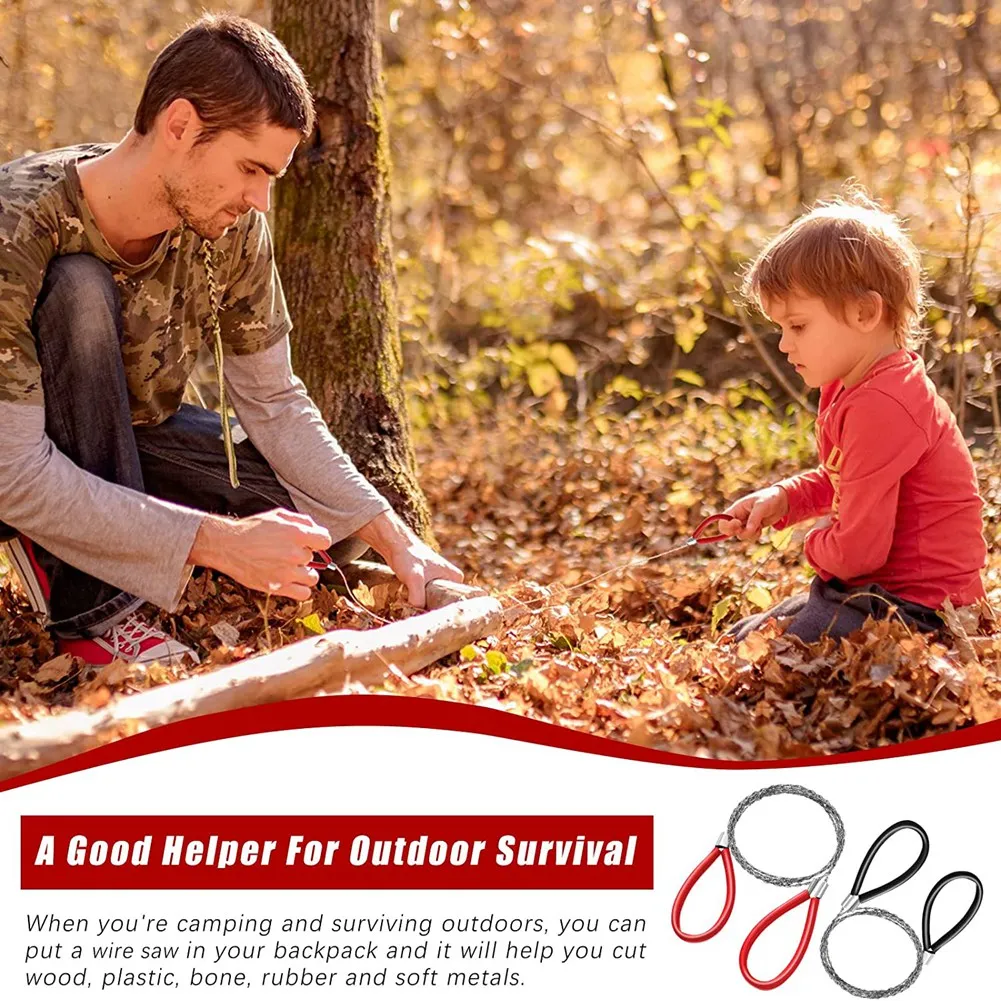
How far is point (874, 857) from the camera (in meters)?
2.21

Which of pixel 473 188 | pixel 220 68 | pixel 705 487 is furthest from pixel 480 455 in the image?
pixel 473 188

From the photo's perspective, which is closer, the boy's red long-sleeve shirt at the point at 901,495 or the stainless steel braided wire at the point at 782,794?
the stainless steel braided wire at the point at 782,794

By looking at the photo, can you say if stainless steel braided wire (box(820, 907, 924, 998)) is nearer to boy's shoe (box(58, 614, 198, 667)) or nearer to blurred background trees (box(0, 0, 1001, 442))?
boy's shoe (box(58, 614, 198, 667))

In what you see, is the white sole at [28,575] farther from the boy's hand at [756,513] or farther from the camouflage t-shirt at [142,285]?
the boy's hand at [756,513]

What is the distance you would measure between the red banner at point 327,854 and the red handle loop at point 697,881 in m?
0.06

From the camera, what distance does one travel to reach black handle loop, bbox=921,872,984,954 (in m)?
2.12

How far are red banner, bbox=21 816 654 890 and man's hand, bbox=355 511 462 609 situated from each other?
1.21 m

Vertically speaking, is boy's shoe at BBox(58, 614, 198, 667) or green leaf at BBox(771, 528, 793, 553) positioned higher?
green leaf at BBox(771, 528, 793, 553)

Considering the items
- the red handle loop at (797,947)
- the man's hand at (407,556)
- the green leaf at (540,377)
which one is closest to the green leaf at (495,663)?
the man's hand at (407,556)

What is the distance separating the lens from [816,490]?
339 cm

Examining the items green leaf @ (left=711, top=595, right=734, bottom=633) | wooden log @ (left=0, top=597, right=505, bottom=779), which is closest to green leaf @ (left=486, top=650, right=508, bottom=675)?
wooden log @ (left=0, top=597, right=505, bottom=779)

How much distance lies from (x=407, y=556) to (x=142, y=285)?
984 millimetres

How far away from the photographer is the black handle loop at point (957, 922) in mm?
2125

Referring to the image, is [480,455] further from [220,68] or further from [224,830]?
[224,830]
